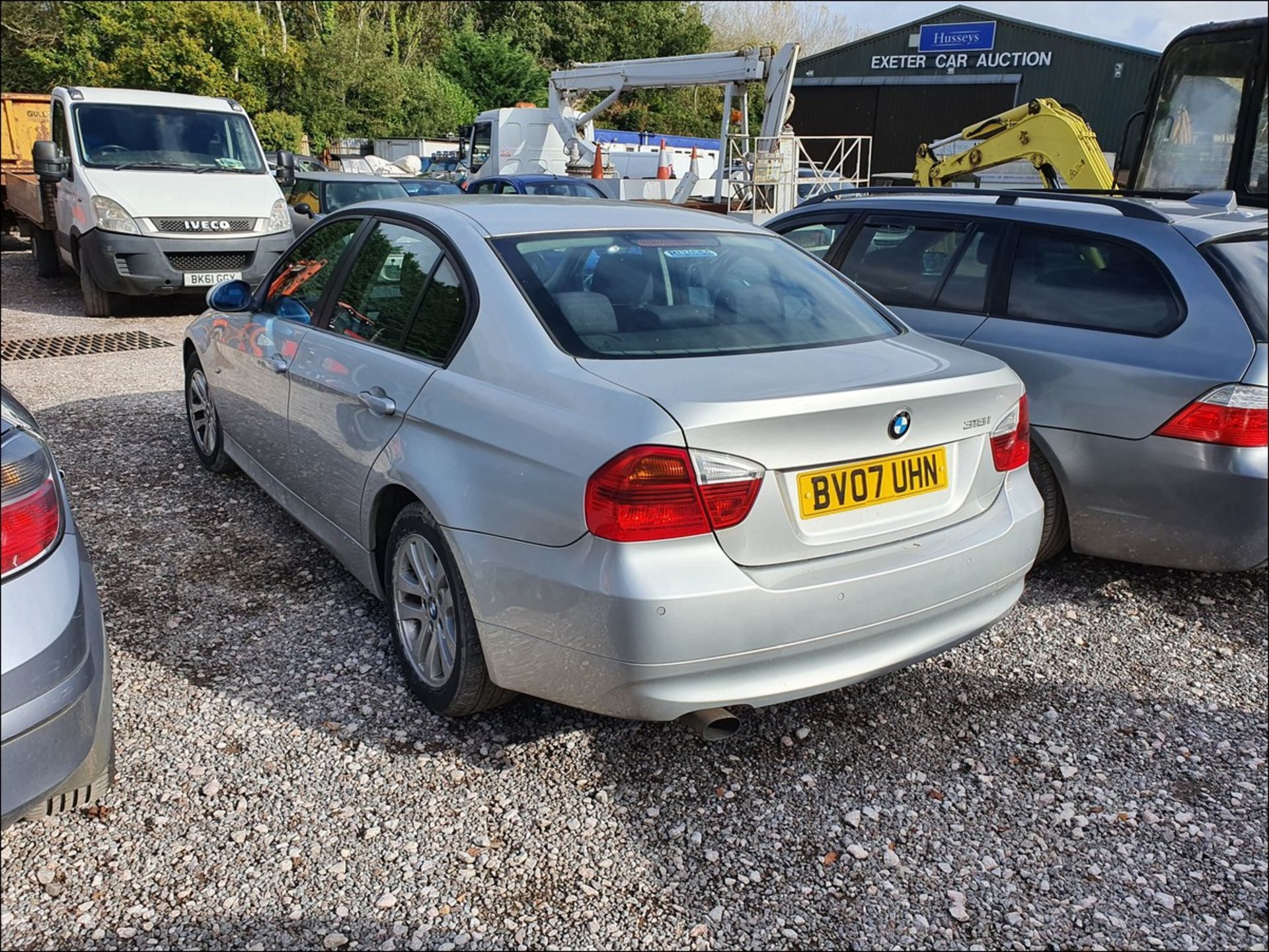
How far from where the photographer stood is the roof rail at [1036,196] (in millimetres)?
4133

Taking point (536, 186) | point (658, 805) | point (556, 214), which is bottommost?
point (658, 805)

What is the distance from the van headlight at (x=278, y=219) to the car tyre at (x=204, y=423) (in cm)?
596

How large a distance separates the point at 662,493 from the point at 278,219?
10.1 m

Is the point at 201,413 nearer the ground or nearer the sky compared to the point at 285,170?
nearer the ground

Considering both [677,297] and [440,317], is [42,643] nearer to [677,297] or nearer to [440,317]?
[440,317]

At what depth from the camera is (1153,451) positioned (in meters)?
3.78

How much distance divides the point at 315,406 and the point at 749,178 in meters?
17.1

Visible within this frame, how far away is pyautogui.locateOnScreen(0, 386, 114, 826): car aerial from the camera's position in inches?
82.8

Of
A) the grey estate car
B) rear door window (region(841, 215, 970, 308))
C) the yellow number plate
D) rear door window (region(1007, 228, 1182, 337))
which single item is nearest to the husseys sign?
rear door window (region(841, 215, 970, 308))

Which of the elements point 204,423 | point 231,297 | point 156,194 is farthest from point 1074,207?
point 156,194

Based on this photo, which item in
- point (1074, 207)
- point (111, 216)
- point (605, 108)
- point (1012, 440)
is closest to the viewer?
point (1012, 440)

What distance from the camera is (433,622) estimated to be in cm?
314

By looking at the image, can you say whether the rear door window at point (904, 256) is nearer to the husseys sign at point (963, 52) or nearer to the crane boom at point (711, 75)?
the crane boom at point (711, 75)

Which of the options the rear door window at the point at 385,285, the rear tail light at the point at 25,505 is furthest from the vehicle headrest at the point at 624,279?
the rear tail light at the point at 25,505
